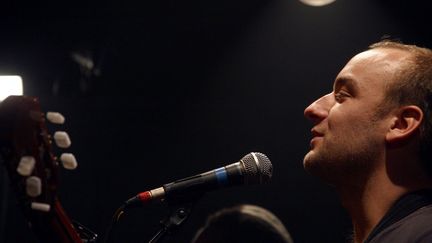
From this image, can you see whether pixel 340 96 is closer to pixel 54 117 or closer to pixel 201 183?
pixel 201 183

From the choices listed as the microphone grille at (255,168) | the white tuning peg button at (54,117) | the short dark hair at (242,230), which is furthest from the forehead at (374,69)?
the white tuning peg button at (54,117)

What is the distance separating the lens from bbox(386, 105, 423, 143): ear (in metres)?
1.46

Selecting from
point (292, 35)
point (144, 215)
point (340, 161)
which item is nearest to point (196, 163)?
point (144, 215)

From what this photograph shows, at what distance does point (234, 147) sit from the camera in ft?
12.6

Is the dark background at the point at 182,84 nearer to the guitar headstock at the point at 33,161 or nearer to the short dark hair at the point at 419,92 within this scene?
the short dark hair at the point at 419,92

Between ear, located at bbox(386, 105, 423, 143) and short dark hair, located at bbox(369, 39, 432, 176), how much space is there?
0.02 metres

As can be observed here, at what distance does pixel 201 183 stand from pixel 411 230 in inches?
24.0

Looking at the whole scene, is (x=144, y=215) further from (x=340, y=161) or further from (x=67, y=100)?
(x=340, y=161)

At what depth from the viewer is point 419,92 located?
1494mm

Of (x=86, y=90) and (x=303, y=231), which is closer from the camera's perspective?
(x=303, y=231)

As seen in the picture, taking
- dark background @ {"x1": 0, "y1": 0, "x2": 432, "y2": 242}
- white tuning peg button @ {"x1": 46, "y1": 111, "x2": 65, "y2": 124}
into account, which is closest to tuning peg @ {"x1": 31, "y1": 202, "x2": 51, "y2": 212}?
white tuning peg button @ {"x1": 46, "y1": 111, "x2": 65, "y2": 124}

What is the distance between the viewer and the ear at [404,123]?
4.77ft

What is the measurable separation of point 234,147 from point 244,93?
1.57ft

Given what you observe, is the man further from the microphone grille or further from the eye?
the microphone grille
